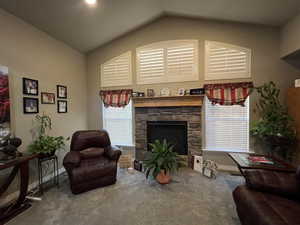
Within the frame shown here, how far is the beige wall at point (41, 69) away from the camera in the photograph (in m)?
2.53

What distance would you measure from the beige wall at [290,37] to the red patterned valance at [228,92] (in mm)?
808

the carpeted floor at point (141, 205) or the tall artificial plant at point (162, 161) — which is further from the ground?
the tall artificial plant at point (162, 161)

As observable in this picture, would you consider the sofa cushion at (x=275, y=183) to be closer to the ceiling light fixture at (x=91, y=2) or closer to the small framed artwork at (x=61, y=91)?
the ceiling light fixture at (x=91, y=2)

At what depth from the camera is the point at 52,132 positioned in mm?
3326

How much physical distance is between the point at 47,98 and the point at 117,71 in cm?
176

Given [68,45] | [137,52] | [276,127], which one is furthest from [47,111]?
[276,127]

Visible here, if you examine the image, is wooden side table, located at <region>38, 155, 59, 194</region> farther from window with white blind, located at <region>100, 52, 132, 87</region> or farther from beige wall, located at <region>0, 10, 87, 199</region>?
window with white blind, located at <region>100, 52, 132, 87</region>

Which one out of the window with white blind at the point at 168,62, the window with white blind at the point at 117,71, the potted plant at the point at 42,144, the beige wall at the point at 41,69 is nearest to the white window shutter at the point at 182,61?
the window with white blind at the point at 168,62

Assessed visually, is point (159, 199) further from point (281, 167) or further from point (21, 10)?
point (21, 10)

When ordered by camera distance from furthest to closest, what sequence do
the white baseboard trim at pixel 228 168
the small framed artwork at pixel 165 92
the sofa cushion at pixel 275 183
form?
the small framed artwork at pixel 165 92
the white baseboard trim at pixel 228 168
the sofa cushion at pixel 275 183

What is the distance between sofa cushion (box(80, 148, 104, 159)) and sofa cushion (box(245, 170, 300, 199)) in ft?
8.23

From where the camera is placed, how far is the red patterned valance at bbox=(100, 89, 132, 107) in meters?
4.03

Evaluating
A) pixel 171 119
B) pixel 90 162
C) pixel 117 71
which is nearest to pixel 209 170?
pixel 171 119

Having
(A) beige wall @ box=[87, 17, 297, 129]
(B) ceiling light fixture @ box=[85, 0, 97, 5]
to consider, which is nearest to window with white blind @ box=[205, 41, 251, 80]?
(A) beige wall @ box=[87, 17, 297, 129]
